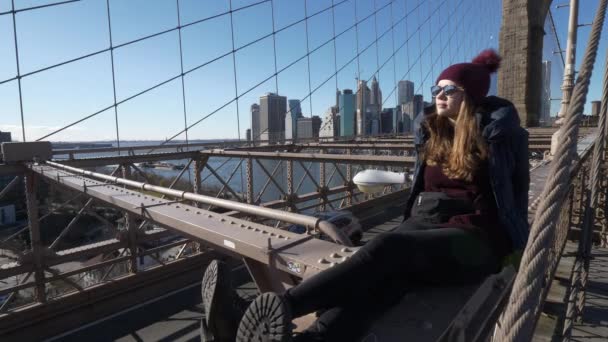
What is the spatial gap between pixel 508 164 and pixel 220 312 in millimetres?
1338

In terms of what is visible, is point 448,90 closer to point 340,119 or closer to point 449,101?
point 449,101

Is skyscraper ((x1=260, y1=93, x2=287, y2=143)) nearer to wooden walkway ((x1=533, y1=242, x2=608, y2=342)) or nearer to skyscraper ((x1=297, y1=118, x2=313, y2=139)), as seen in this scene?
skyscraper ((x1=297, y1=118, x2=313, y2=139))

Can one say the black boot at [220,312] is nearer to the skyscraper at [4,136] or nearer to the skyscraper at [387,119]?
the skyscraper at [4,136]

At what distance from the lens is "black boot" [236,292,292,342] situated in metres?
1.12

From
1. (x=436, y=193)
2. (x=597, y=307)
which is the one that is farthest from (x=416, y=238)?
(x=597, y=307)

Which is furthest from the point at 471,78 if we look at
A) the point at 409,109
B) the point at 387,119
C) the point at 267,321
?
the point at 409,109

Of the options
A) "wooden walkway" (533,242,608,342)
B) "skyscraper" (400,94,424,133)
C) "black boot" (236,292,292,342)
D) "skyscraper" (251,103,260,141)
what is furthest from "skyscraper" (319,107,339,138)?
"black boot" (236,292,292,342)

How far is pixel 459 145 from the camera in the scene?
5.56 feet

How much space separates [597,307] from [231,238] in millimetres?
6464

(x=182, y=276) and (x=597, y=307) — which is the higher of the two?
(x=182, y=276)

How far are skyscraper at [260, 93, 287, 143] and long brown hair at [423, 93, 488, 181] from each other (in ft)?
30.9

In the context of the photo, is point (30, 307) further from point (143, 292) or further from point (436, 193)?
point (436, 193)

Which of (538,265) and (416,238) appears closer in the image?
(538,265)

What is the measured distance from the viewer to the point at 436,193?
69.7 inches
